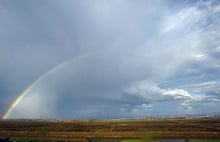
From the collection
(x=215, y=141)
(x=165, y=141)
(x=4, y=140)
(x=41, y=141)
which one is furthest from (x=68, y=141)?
(x=215, y=141)

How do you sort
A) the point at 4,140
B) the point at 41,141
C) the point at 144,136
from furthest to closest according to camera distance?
the point at 41,141 → the point at 4,140 → the point at 144,136

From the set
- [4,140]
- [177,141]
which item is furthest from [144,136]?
[177,141]

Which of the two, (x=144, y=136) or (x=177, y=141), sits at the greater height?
(x=144, y=136)

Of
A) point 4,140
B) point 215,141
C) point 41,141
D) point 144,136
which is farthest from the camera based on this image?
point 41,141

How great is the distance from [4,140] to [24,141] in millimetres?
10351

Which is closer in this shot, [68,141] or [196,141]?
[196,141]

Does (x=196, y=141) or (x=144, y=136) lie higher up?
(x=144, y=136)

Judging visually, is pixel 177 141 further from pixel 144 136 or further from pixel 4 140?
pixel 144 136

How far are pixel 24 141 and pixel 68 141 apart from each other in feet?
40.2

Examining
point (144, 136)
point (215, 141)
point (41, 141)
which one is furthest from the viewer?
point (41, 141)

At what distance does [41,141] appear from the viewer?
75.2 metres

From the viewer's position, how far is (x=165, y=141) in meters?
77.2

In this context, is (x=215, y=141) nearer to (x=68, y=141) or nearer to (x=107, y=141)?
(x=107, y=141)

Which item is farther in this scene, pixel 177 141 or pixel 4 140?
pixel 177 141
